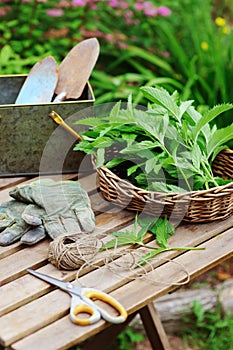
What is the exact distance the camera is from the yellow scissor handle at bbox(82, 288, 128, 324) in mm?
1328

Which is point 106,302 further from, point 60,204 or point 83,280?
point 60,204

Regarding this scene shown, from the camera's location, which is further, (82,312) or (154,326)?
(154,326)

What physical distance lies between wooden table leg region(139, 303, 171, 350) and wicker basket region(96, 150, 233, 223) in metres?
0.49

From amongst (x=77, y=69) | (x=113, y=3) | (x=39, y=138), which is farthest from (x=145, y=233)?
(x=113, y=3)

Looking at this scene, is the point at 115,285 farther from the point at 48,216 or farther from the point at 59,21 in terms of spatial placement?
the point at 59,21

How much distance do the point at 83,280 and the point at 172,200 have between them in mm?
285

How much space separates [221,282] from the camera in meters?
2.78

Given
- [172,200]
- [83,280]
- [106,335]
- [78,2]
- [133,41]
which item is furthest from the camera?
[133,41]

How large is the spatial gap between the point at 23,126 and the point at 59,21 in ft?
4.64

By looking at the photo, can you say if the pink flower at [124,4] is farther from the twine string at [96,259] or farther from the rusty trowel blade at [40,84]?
the twine string at [96,259]

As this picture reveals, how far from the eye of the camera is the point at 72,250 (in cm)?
150

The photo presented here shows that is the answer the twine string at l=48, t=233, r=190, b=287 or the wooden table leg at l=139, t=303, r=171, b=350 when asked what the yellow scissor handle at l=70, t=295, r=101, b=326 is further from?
the wooden table leg at l=139, t=303, r=171, b=350

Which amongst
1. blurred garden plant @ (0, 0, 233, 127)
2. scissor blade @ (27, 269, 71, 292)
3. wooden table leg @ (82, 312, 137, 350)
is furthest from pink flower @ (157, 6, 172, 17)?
scissor blade @ (27, 269, 71, 292)

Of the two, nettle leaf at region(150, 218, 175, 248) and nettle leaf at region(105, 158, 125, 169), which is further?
nettle leaf at region(105, 158, 125, 169)
